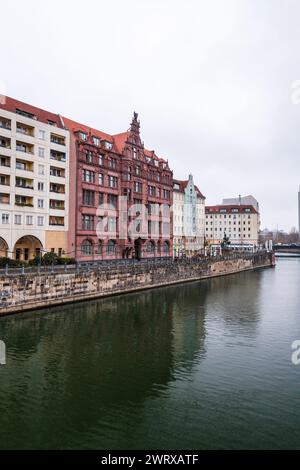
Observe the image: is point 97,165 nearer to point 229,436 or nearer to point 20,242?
point 20,242

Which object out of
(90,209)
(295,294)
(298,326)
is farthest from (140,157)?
(298,326)

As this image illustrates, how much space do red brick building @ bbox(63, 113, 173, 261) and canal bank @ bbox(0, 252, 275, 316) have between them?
9887 millimetres

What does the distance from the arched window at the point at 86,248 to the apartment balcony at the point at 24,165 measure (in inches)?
598

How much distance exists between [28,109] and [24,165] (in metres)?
10.2

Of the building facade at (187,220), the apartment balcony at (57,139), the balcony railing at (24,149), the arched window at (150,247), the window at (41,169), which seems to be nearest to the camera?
the balcony railing at (24,149)

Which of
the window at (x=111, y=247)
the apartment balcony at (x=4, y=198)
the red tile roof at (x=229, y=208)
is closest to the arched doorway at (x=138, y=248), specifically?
the window at (x=111, y=247)

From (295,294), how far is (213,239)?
124m

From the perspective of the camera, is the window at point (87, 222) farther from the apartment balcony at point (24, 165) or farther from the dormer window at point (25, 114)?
the dormer window at point (25, 114)

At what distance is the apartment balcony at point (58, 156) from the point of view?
187 ft

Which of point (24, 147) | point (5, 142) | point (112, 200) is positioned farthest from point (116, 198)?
point (5, 142)

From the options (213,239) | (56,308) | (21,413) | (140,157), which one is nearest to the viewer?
(21,413)

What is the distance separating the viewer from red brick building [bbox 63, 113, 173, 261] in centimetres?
5941

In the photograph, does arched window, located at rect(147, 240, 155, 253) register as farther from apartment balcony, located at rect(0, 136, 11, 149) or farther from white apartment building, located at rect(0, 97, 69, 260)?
apartment balcony, located at rect(0, 136, 11, 149)

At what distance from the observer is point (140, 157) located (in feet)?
245
